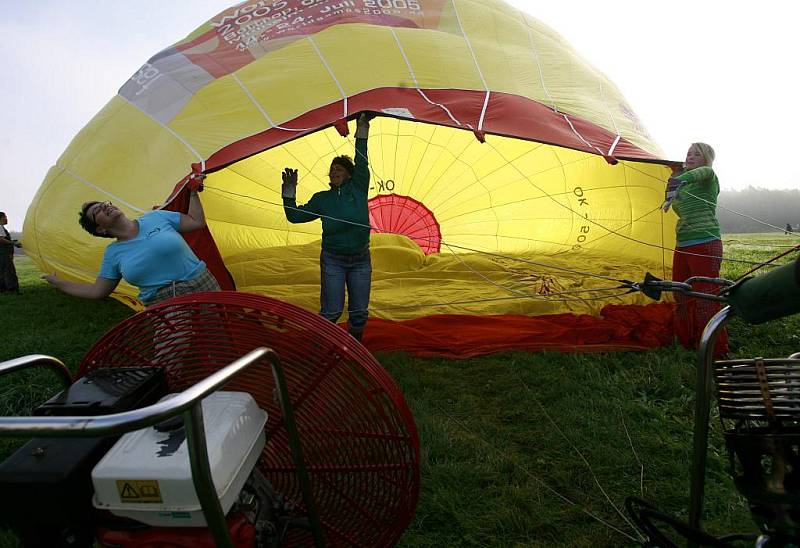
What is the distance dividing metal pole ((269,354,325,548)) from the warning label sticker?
0.93 ft

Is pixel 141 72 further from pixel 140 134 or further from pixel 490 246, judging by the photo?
pixel 490 246

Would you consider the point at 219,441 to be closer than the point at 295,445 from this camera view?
Yes

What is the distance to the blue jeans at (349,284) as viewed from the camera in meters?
3.28

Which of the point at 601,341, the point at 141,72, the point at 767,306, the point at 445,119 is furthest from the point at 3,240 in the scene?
the point at 767,306

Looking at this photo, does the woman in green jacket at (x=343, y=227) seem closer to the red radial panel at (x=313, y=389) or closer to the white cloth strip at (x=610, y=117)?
the white cloth strip at (x=610, y=117)

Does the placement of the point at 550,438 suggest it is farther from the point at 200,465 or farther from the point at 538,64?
the point at 538,64

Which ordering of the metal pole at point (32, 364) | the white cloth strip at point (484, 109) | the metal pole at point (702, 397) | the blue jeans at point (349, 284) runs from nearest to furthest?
the metal pole at point (32, 364) < the metal pole at point (702, 397) < the white cloth strip at point (484, 109) < the blue jeans at point (349, 284)

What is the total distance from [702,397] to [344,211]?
7.72 ft

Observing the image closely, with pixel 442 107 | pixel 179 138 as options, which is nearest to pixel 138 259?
pixel 179 138

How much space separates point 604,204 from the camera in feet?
17.7

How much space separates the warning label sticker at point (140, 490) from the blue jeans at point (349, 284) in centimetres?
226

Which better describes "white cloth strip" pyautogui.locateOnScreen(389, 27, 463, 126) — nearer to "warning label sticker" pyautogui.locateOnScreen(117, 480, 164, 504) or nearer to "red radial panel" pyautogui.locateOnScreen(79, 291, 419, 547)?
"red radial panel" pyautogui.locateOnScreen(79, 291, 419, 547)

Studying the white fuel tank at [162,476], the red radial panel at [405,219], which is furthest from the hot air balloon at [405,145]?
the white fuel tank at [162,476]

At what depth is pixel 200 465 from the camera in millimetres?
861
